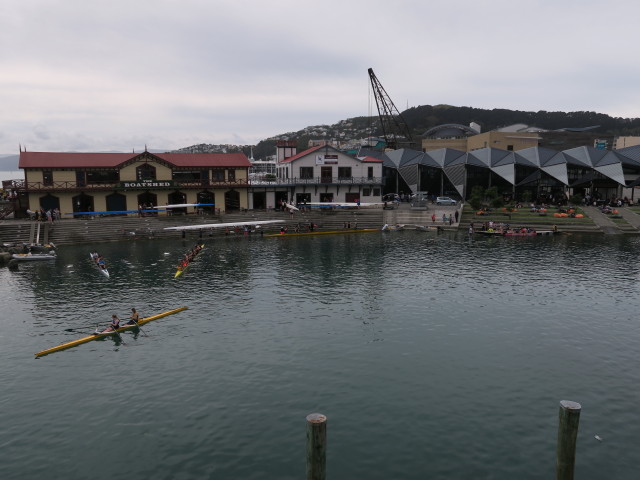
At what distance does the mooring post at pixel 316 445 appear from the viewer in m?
14.3

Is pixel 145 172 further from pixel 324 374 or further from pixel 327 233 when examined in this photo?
pixel 324 374

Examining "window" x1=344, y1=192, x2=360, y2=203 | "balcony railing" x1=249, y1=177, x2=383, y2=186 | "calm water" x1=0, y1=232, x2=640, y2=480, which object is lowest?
"calm water" x1=0, y1=232, x2=640, y2=480

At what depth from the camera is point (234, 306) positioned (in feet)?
116

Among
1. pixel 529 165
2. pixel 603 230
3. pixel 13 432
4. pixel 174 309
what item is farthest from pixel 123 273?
pixel 529 165

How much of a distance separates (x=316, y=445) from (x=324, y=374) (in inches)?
383

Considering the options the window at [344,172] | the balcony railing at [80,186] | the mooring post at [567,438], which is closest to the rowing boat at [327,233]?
the balcony railing at [80,186]

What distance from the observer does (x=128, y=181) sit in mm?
73000

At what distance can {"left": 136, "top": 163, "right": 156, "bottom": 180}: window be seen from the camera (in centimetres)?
7394

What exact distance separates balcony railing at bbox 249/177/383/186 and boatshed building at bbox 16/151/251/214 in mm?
6329

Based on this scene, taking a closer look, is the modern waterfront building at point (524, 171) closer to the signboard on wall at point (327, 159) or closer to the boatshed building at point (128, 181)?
the signboard on wall at point (327, 159)

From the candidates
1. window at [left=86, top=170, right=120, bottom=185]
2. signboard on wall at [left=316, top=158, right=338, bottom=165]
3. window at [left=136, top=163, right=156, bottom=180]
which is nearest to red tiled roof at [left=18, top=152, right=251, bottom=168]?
window at [left=86, top=170, right=120, bottom=185]

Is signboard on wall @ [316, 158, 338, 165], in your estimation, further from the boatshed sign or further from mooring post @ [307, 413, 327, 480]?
mooring post @ [307, 413, 327, 480]

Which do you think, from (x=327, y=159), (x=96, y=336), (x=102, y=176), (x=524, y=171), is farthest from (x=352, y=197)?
(x=96, y=336)

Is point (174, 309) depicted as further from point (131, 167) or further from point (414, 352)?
point (131, 167)
